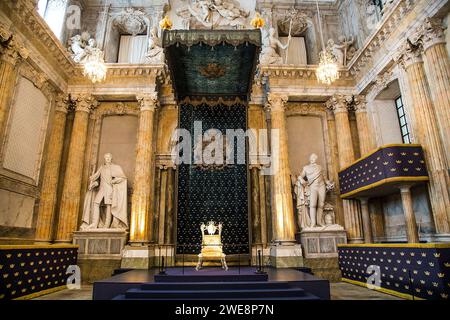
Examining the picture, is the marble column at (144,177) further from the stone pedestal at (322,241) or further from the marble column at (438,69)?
the marble column at (438,69)

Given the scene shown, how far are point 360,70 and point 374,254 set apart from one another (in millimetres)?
5843

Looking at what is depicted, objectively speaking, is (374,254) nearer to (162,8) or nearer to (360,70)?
(360,70)

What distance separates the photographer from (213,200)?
9.62 metres

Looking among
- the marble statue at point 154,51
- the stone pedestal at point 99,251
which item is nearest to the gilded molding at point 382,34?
the marble statue at point 154,51

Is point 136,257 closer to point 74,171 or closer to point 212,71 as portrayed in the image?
point 74,171

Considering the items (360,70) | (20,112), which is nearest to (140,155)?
(20,112)

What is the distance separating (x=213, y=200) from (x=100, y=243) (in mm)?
3538

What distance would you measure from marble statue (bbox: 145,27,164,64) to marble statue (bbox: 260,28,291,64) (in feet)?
11.1

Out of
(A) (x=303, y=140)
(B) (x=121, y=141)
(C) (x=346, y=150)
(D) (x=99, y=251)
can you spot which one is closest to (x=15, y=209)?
(D) (x=99, y=251)

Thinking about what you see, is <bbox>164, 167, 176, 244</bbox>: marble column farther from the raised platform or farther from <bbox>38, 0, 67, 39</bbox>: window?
<bbox>38, 0, 67, 39</bbox>: window

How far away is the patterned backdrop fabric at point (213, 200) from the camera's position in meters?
9.32
